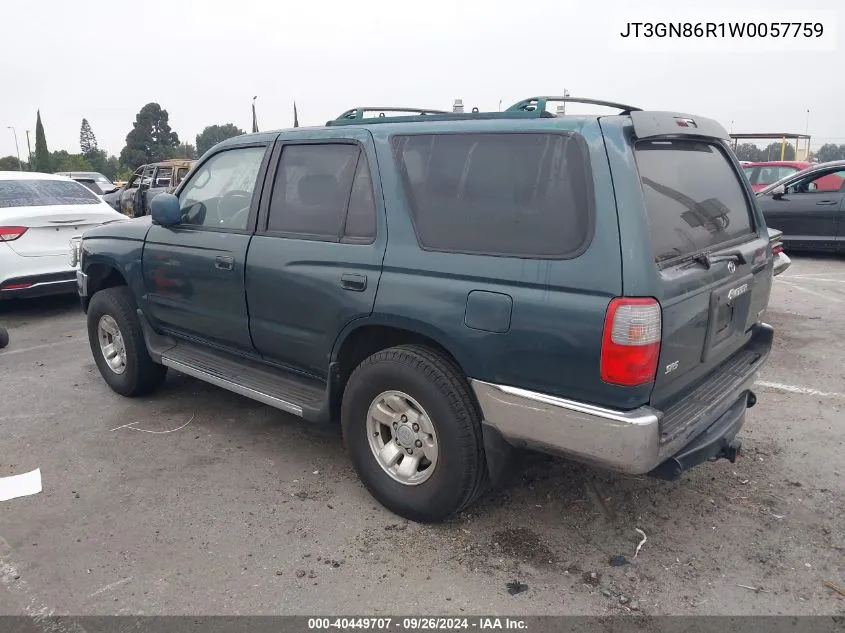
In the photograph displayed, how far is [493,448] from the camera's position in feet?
9.60

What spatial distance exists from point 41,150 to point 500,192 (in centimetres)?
9830

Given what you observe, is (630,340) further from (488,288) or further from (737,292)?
(737,292)

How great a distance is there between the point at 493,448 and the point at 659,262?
3.44ft

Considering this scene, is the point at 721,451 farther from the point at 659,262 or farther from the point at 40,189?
the point at 40,189

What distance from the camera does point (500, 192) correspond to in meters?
2.86

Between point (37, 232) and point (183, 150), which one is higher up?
point (183, 150)

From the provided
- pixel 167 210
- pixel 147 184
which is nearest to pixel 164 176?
pixel 147 184

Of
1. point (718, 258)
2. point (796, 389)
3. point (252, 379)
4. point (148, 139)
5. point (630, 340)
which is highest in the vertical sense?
point (148, 139)

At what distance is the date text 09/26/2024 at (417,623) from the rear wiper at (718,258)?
165 cm

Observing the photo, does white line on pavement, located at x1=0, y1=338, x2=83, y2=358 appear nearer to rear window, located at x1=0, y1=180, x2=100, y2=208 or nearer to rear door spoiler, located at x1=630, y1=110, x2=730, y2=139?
rear window, located at x1=0, y1=180, x2=100, y2=208

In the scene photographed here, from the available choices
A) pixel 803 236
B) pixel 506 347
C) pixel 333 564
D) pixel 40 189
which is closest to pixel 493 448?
pixel 506 347

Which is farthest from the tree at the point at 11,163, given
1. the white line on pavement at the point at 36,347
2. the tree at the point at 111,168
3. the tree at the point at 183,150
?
the white line on pavement at the point at 36,347

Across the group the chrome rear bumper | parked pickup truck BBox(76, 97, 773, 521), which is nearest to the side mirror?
parked pickup truck BBox(76, 97, 773, 521)

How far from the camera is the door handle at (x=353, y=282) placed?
127 inches
